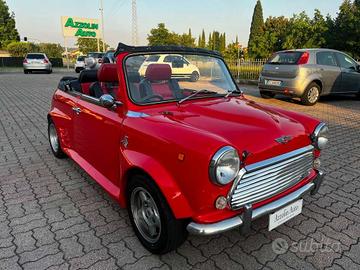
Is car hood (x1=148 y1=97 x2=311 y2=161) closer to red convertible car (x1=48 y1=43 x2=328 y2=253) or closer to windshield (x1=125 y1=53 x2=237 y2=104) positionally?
red convertible car (x1=48 y1=43 x2=328 y2=253)

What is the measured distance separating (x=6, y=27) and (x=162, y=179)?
200ft

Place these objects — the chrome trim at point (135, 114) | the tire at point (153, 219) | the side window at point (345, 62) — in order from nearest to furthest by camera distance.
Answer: the tire at point (153, 219) → the chrome trim at point (135, 114) → the side window at point (345, 62)

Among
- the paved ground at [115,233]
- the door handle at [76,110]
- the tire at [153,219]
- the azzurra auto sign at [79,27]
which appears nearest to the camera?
the tire at [153,219]

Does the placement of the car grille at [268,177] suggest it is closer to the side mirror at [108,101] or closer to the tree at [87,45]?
the side mirror at [108,101]

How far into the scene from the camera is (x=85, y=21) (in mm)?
43312

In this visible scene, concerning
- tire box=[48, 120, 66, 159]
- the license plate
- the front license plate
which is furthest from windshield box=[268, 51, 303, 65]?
the front license plate

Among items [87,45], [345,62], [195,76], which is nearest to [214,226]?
[195,76]

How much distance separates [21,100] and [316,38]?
2332 centimetres

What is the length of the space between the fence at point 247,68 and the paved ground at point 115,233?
43.9 ft

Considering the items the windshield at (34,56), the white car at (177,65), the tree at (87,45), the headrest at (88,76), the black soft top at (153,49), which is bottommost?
the headrest at (88,76)

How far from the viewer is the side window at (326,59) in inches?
388

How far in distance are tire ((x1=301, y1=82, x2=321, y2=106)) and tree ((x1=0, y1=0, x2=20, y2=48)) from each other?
2164 inches

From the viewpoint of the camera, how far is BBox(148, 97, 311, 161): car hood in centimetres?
242

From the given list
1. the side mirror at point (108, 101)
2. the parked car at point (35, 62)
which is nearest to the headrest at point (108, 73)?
the side mirror at point (108, 101)
